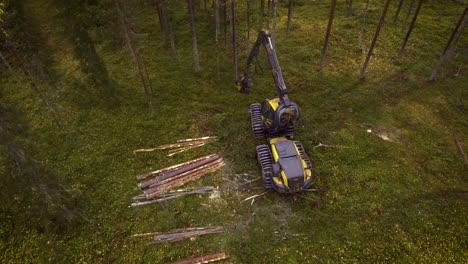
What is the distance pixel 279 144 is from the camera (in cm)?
1529

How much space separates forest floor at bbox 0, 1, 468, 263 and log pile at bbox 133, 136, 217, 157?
1.50 ft

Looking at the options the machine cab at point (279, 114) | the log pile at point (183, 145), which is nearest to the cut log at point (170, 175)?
the log pile at point (183, 145)

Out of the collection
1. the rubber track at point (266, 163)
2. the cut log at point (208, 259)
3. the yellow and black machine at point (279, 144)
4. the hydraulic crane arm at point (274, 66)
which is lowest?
the cut log at point (208, 259)

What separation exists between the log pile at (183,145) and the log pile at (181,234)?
208 inches

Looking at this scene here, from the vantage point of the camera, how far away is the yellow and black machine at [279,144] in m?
14.2

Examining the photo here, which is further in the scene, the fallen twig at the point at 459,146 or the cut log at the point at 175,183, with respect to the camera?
the fallen twig at the point at 459,146

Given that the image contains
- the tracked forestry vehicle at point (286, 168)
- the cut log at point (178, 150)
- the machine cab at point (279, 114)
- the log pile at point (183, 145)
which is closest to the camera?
the tracked forestry vehicle at point (286, 168)

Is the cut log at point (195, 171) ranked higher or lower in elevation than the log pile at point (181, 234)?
higher

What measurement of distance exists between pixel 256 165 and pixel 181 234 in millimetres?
5906

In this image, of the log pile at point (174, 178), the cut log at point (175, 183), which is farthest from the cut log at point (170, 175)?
the cut log at point (175, 183)

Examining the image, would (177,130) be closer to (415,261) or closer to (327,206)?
(327,206)

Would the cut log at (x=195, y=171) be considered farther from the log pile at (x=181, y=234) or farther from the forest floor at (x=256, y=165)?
the log pile at (x=181, y=234)

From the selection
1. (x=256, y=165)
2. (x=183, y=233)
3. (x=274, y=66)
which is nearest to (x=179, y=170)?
(x=183, y=233)

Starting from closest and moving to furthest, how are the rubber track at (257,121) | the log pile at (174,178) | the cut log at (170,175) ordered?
the log pile at (174,178) < the cut log at (170,175) < the rubber track at (257,121)
